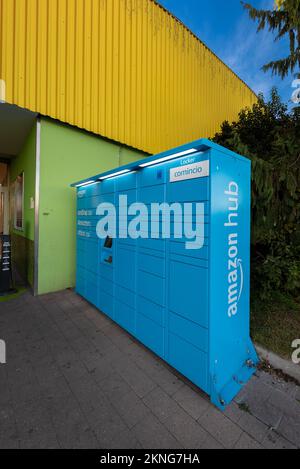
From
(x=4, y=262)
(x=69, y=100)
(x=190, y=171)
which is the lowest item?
(x=4, y=262)

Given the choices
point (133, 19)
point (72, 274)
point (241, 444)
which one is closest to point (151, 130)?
point (133, 19)

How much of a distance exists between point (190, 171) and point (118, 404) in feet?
6.79

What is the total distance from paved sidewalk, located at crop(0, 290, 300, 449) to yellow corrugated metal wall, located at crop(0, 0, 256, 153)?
3.95 m

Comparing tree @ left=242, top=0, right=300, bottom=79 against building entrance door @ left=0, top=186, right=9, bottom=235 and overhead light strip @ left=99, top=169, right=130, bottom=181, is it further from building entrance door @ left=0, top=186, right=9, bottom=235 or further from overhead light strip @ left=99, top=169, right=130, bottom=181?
building entrance door @ left=0, top=186, right=9, bottom=235

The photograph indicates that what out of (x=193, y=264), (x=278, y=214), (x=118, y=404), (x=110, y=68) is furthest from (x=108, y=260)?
(x=110, y=68)

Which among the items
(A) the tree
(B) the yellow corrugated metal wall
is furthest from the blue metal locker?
(A) the tree

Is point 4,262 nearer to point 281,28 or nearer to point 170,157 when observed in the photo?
point 170,157

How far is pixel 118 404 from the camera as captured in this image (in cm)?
183

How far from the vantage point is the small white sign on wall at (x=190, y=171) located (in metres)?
1.85

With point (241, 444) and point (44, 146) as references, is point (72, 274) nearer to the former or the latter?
point (44, 146)

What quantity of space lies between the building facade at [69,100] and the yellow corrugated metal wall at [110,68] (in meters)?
0.02

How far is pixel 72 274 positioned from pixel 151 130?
13.8ft

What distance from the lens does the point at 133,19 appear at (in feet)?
17.5

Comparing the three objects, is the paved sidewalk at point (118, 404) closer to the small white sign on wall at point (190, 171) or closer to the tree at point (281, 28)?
the small white sign on wall at point (190, 171)
